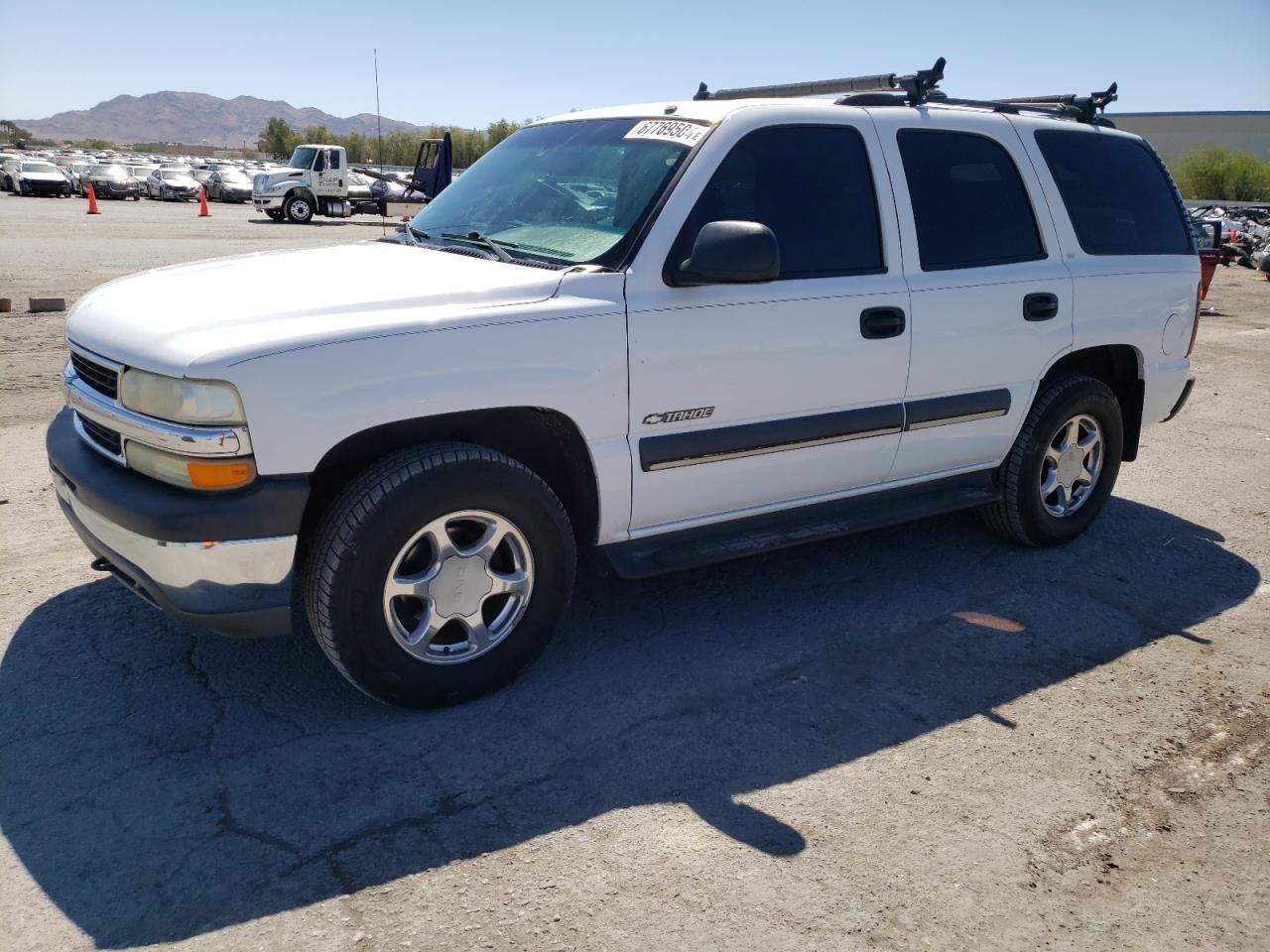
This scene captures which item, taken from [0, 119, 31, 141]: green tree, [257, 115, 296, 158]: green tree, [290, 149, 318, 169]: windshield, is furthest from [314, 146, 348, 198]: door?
[0, 119, 31, 141]: green tree

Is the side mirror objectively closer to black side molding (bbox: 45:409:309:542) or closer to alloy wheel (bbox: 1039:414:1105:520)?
black side molding (bbox: 45:409:309:542)

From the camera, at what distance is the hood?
9.68ft

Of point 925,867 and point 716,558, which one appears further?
point 716,558

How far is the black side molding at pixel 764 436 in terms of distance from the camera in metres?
3.60

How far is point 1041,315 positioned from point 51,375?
690 cm

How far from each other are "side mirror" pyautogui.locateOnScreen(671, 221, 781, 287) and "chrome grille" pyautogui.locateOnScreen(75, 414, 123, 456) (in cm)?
188

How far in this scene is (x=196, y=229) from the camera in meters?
25.3

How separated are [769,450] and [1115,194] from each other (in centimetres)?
255

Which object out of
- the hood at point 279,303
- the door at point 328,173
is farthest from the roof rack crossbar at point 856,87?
the door at point 328,173

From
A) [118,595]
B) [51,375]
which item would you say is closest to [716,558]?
[118,595]

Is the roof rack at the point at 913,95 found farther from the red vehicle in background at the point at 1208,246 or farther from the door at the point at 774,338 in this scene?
the red vehicle in background at the point at 1208,246

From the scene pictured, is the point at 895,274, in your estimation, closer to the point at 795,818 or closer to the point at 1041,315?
the point at 1041,315

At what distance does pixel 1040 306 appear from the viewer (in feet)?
15.0

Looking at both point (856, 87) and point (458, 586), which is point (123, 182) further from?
point (458, 586)
